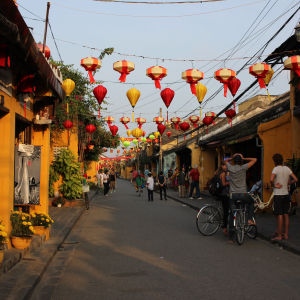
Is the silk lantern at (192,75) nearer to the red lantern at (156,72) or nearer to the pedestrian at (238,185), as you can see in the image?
the red lantern at (156,72)

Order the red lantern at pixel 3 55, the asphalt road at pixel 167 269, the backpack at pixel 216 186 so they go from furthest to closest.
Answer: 1. the backpack at pixel 216 186
2. the red lantern at pixel 3 55
3. the asphalt road at pixel 167 269

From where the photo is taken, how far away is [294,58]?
966cm

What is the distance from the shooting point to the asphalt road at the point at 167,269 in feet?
16.8

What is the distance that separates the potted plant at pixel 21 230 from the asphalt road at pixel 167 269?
68 centimetres

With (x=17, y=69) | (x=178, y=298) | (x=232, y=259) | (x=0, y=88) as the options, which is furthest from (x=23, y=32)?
(x=232, y=259)

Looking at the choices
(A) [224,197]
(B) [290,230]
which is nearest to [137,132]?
(A) [224,197]

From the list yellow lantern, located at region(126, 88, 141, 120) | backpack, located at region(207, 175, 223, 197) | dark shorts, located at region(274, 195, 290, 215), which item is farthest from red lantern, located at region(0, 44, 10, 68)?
yellow lantern, located at region(126, 88, 141, 120)

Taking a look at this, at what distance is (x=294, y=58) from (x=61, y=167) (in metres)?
12.5

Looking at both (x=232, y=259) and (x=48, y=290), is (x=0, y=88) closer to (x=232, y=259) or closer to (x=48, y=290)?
(x=48, y=290)

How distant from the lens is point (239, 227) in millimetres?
8555

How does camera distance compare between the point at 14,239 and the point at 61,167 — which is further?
the point at 61,167

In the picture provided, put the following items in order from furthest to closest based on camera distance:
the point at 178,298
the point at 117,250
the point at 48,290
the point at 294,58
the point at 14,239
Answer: the point at 294,58
the point at 117,250
the point at 14,239
the point at 48,290
the point at 178,298

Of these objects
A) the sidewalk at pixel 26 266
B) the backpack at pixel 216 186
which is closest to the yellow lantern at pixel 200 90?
the backpack at pixel 216 186

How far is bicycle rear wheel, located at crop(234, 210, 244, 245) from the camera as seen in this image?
850cm
